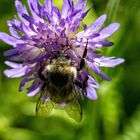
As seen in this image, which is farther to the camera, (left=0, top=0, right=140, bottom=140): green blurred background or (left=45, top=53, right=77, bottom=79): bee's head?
(left=0, top=0, right=140, bottom=140): green blurred background

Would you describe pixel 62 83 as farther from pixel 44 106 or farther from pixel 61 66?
pixel 44 106

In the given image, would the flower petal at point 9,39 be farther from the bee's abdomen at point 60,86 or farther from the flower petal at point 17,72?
the bee's abdomen at point 60,86

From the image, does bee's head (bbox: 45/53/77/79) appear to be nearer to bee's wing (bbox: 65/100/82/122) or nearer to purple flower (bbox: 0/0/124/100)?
purple flower (bbox: 0/0/124/100)

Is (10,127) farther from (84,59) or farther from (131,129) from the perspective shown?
(84,59)

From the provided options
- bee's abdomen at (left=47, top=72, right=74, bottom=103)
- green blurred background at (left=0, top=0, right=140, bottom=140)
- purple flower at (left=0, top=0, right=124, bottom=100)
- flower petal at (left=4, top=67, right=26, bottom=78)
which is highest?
purple flower at (left=0, top=0, right=124, bottom=100)

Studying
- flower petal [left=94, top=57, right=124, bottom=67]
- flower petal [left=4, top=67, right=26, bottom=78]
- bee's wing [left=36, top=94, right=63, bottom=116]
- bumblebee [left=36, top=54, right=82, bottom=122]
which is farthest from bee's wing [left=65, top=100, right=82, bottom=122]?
flower petal [left=4, top=67, right=26, bottom=78]

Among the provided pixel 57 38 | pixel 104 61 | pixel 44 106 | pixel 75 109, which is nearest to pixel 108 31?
pixel 104 61

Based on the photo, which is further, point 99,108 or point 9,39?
point 99,108

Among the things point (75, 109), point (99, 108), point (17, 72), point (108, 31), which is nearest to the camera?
point (108, 31)
